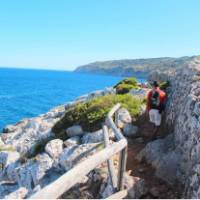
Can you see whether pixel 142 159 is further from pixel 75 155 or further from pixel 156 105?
pixel 156 105

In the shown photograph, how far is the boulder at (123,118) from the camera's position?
52.8 feet

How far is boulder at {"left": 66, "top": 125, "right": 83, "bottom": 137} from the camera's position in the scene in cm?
1712

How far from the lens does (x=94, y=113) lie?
1781cm

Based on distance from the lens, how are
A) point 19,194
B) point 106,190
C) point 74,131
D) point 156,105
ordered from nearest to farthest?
point 106,190
point 19,194
point 156,105
point 74,131

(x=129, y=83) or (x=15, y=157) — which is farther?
(x=129, y=83)

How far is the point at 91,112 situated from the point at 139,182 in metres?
8.04

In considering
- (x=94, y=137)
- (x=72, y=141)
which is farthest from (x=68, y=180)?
(x=72, y=141)

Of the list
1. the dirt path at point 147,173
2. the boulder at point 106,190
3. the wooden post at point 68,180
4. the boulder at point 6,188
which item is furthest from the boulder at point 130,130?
the wooden post at point 68,180

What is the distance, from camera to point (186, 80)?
14.4 metres

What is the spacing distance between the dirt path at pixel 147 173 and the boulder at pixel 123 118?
918mm

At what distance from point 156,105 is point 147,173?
13.2 ft

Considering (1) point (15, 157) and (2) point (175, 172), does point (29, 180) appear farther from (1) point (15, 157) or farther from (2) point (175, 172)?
(2) point (175, 172)

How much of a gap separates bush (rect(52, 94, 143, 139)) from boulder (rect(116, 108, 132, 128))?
1.71ft

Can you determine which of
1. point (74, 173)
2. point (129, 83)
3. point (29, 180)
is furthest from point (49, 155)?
point (129, 83)
